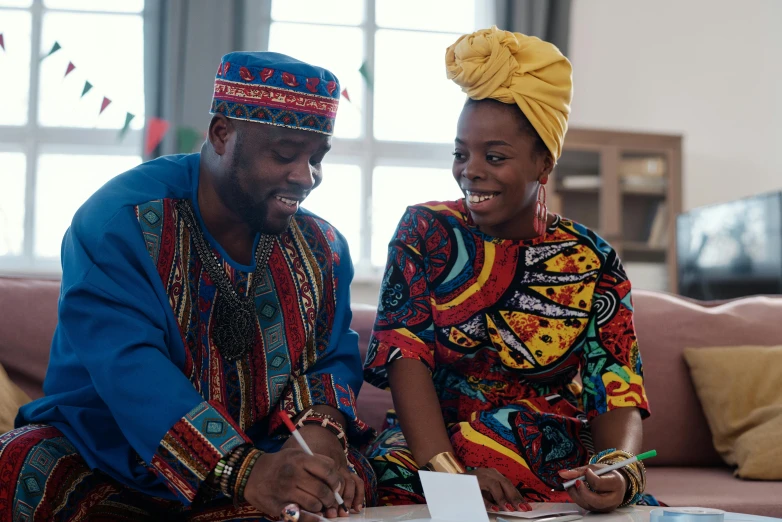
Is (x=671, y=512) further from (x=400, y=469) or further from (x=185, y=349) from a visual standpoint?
Result: (x=185, y=349)

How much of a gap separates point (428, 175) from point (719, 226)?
1877 millimetres

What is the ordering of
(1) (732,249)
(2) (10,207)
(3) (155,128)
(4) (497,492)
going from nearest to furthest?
1. (4) (497,492)
2. (1) (732,249)
3. (3) (155,128)
4. (2) (10,207)

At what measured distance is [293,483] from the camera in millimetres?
1153

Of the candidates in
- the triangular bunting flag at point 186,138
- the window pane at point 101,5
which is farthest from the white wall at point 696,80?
the window pane at point 101,5

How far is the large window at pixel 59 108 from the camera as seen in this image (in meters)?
5.23

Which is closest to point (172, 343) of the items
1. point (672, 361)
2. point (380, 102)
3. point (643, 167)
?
point (672, 361)

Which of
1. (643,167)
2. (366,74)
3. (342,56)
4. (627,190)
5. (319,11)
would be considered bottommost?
(627,190)

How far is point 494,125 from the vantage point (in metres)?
1.63

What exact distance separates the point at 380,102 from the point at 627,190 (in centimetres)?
172

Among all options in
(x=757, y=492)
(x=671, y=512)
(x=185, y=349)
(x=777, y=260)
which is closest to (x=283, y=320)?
(x=185, y=349)

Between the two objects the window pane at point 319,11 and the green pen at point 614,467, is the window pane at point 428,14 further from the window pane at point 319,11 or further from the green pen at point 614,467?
the green pen at point 614,467

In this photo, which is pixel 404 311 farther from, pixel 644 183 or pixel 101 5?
pixel 101 5

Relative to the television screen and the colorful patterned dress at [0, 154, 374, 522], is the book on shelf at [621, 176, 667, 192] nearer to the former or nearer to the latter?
the television screen

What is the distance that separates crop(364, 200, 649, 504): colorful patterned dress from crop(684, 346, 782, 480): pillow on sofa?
1.91 ft
